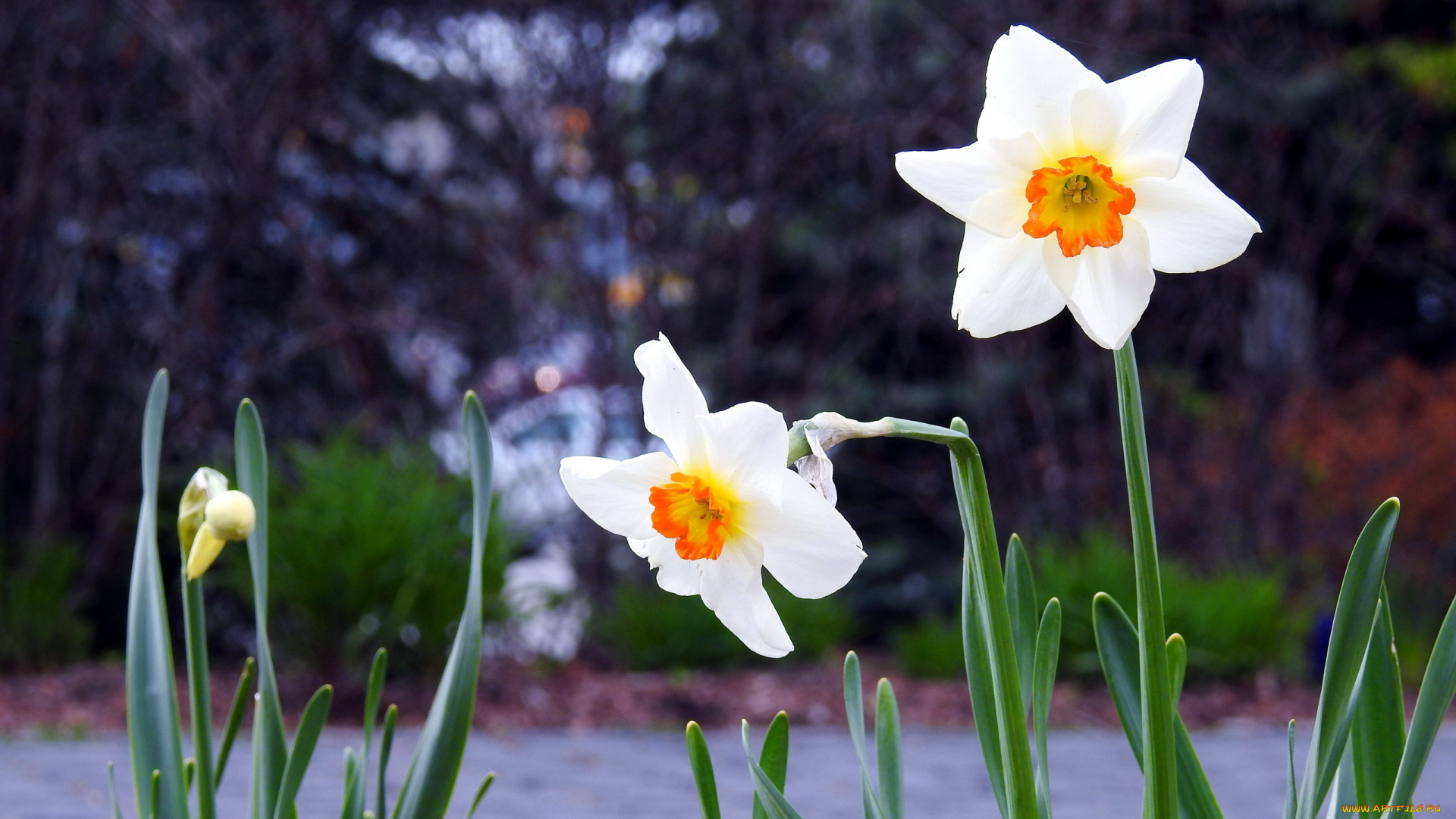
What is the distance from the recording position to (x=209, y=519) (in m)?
0.95

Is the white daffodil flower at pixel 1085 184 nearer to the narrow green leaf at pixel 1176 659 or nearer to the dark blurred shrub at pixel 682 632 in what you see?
the narrow green leaf at pixel 1176 659

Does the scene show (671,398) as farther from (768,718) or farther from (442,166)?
(442,166)

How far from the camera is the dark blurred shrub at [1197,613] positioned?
438cm

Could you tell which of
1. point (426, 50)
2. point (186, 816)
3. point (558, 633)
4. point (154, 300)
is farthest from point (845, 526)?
point (426, 50)

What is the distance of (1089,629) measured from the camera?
169 inches

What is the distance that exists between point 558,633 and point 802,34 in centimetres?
286

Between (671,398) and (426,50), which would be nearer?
(671,398)

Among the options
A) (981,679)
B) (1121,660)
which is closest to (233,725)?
(981,679)

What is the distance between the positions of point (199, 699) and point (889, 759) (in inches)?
23.5

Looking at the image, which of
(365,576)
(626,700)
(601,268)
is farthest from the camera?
(601,268)

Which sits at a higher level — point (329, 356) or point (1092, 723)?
point (329, 356)

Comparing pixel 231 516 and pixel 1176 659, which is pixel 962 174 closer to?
pixel 1176 659

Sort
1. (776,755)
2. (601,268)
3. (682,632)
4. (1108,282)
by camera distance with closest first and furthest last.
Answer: (1108,282)
(776,755)
(682,632)
(601,268)

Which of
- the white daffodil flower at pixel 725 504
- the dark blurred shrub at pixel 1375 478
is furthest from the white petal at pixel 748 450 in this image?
the dark blurred shrub at pixel 1375 478
